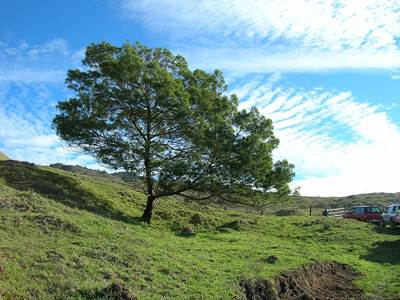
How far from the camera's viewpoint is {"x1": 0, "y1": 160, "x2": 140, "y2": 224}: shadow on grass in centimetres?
2648

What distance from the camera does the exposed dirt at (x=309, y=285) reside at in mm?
16250

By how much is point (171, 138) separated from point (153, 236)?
8.04 meters

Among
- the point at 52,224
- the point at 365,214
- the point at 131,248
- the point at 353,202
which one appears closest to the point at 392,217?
the point at 365,214

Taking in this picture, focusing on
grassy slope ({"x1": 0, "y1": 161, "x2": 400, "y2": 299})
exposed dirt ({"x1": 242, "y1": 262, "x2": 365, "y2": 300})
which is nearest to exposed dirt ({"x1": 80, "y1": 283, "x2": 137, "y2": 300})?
grassy slope ({"x1": 0, "y1": 161, "x2": 400, "y2": 299})

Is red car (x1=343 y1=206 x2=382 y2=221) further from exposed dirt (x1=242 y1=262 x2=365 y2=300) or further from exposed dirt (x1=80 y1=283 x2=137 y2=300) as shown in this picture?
exposed dirt (x1=80 y1=283 x2=137 y2=300)

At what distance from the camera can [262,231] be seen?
118 feet

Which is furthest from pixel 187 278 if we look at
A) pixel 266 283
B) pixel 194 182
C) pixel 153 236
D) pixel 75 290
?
pixel 194 182

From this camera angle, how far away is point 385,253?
29.0 meters

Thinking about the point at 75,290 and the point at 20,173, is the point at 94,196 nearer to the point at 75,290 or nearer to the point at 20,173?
the point at 20,173

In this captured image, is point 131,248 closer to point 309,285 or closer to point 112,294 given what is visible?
point 112,294

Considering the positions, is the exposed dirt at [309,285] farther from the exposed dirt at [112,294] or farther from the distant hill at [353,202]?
the distant hill at [353,202]

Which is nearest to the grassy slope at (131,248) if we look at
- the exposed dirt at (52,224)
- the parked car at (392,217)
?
the exposed dirt at (52,224)

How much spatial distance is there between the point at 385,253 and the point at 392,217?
1121 cm

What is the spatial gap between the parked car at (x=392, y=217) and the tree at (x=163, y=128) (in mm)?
13300
